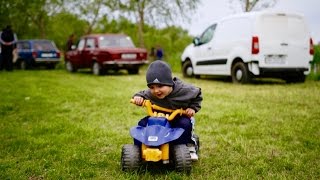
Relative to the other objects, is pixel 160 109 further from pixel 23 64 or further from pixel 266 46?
pixel 23 64

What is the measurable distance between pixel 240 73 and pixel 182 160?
9.04 metres

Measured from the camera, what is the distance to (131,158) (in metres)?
4.07

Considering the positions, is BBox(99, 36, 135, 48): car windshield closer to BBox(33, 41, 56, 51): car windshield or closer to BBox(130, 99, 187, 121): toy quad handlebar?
BBox(33, 41, 56, 51): car windshield

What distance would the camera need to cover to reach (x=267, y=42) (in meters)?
12.0

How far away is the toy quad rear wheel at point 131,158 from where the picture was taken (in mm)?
4078

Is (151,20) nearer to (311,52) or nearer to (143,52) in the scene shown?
(143,52)

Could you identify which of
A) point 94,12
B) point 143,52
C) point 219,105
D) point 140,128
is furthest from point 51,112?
point 94,12

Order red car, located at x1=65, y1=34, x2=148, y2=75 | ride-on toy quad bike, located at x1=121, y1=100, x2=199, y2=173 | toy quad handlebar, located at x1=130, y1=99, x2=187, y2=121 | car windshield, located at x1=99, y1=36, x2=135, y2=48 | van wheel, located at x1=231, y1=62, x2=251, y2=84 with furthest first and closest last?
car windshield, located at x1=99, y1=36, x2=135, y2=48 < red car, located at x1=65, y1=34, x2=148, y2=75 < van wheel, located at x1=231, y1=62, x2=251, y2=84 < toy quad handlebar, located at x1=130, y1=99, x2=187, y2=121 < ride-on toy quad bike, located at x1=121, y1=100, x2=199, y2=173

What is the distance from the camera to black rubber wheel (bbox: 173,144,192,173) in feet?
13.2

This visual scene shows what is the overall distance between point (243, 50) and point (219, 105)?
4348 millimetres

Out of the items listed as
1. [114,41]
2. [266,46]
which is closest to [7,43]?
[114,41]

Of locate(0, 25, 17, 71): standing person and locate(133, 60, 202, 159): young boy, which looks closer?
locate(133, 60, 202, 159): young boy

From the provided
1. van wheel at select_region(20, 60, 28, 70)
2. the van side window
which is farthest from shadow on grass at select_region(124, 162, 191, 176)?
van wheel at select_region(20, 60, 28, 70)

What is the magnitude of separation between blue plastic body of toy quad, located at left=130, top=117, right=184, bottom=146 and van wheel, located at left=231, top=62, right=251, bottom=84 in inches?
335
